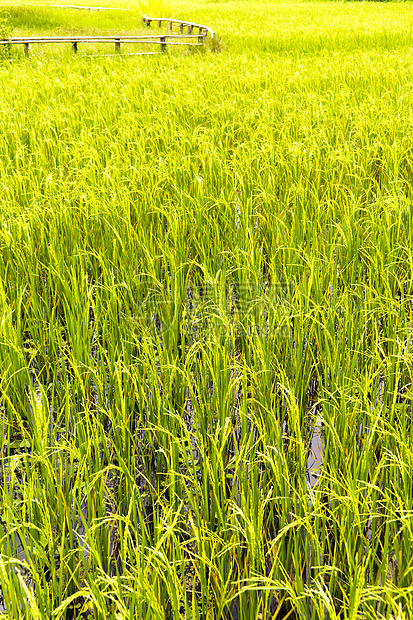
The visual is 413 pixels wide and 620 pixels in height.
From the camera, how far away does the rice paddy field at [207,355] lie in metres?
1.44

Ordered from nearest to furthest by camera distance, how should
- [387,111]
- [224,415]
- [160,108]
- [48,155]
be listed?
[224,415] < [48,155] < [387,111] < [160,108]

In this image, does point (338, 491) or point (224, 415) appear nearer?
point (338, 491)

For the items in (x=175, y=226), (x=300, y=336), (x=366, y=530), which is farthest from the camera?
(x=175, y=226)

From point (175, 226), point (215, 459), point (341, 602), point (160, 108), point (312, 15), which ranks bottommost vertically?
point (341, 602)

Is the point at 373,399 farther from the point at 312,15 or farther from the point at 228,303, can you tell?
the point at 312,15

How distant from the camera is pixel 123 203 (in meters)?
3.12

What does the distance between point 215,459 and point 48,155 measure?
141 inches

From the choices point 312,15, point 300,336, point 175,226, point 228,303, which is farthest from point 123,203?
point 312,15

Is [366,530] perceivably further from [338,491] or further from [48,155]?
[48,155]

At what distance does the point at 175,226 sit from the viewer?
9.72 ft

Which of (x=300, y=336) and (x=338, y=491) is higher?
(x=300, y=336)

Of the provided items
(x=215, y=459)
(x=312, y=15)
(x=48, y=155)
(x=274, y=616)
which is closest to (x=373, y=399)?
(x=215, y=459)

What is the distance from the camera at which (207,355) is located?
197 cm

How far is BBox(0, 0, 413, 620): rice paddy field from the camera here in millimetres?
1442
